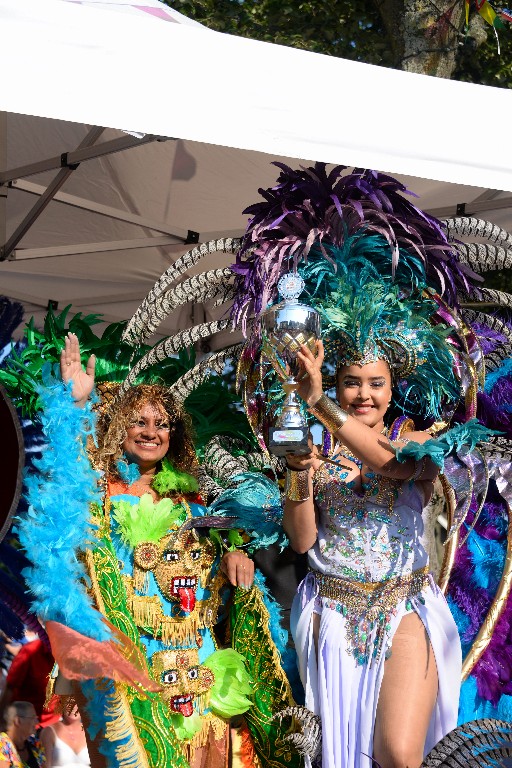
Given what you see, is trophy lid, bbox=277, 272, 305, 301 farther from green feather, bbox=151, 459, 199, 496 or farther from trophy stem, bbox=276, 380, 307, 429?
green feather, bbox=151, 459, 199, 496

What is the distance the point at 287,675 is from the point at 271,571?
356mm

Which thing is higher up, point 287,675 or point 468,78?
point 468,78

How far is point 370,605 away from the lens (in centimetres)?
309

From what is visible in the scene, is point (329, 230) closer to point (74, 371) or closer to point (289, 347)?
point (289, 347)

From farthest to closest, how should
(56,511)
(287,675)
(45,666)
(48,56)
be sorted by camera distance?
(45,666) < (287,675) < (56,511) < (48,56)

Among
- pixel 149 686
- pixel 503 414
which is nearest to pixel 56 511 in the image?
pixel 149 686

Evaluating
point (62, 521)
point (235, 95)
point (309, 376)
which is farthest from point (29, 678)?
point (235, 95)

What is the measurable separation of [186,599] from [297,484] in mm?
748

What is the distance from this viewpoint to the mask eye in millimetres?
3443

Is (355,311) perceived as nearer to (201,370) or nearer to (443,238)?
(443,238)

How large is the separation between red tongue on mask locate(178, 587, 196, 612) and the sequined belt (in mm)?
573

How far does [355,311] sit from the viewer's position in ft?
10.6

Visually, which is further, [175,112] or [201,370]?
[201,370]

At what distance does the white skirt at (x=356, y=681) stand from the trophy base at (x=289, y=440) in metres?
0.65
